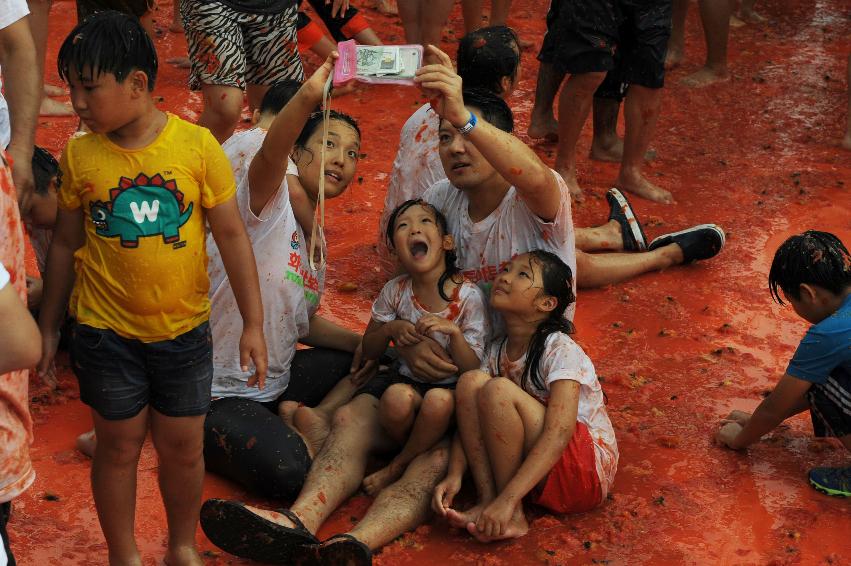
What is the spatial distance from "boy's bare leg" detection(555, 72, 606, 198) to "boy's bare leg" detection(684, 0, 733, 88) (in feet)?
6.11

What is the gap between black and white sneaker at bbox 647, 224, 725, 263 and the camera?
525 cm

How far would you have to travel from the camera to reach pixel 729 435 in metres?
3.96

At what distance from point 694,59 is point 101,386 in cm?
612

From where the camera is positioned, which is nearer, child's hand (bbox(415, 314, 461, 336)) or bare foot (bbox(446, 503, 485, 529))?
bare foot (bbox(446, 503, 485, 529))

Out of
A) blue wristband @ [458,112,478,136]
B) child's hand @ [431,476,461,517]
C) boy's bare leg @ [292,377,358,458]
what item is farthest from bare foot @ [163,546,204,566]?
blue wristband @ [458,112,478,136]

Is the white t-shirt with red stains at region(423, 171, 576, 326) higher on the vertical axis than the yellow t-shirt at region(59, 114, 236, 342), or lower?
lower

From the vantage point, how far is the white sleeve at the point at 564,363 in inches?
138

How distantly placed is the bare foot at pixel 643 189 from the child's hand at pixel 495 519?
3.03 meters

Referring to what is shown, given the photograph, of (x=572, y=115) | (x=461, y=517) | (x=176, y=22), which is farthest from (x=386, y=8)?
(x=461, y=517)

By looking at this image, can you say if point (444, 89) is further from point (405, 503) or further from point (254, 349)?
point (405, 503)

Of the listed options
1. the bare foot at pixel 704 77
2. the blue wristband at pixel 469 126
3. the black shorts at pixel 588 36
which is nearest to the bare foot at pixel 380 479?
the blue wristband at pixel 469 126

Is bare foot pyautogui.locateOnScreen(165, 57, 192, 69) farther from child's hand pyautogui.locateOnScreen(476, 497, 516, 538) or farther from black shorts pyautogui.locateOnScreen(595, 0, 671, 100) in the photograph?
child's hand pyautogui.locateOnScreen(476, 497, 516, 538)

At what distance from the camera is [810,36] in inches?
338

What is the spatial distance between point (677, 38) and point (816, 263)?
4.57 m
